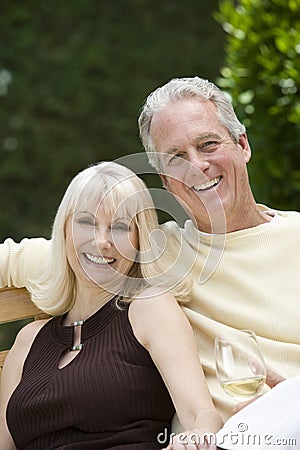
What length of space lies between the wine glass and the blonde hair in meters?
0.39

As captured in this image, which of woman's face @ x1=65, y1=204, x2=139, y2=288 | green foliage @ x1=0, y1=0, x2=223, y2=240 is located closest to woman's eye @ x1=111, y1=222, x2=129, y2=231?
woman's face @ x1=65, y1=204, x2=139, y2=288

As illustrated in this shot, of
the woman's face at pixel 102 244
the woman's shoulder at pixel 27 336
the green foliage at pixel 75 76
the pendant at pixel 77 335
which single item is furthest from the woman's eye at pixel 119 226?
the green foliage at pixel 75 76

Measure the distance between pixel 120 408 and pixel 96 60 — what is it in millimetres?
5191

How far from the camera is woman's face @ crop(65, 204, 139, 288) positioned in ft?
8.30

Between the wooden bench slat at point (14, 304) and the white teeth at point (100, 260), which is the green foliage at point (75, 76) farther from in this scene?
the white teeth at point (100, 260)

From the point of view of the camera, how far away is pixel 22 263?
2.78 metres

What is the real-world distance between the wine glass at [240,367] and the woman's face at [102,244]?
1.48ft

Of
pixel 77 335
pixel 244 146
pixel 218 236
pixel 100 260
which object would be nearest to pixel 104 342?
pixel 77 335

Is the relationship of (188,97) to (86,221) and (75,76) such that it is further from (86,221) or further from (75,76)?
(75,76)

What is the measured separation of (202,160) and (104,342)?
0.57 metres

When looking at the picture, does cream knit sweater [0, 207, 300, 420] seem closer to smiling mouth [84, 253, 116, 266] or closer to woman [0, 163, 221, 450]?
woman [0, 163, 221, 450]

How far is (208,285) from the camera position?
2.63m

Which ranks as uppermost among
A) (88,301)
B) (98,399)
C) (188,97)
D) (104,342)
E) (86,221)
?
(188,97)

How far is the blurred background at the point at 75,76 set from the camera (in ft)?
23.3
